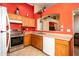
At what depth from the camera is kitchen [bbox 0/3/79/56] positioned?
6.18 ft

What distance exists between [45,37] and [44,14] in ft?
1.58

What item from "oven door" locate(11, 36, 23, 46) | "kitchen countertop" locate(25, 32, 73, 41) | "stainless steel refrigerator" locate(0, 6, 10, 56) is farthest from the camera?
"oven door" locate(11, 36, 23, 46)

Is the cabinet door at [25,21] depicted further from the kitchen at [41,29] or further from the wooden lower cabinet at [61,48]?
the wooden lower cabinet at [61,48]

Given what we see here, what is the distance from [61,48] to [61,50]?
4cm

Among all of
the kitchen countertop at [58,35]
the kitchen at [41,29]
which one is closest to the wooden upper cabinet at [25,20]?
the kitchen at [41,29]

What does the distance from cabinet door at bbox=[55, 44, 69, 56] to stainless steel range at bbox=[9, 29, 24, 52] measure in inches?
29.1

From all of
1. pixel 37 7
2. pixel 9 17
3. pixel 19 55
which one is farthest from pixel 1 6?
pixel 19 55

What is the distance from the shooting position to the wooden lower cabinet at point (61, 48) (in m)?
1.85

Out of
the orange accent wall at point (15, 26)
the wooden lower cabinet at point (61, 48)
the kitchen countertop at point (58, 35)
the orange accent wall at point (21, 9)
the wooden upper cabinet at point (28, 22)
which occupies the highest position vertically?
the orange accent wall at point (21, 9)

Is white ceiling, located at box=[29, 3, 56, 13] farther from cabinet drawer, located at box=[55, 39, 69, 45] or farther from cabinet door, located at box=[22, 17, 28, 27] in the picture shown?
cabinet drawer, located at box=[55, 39, 69, 45]

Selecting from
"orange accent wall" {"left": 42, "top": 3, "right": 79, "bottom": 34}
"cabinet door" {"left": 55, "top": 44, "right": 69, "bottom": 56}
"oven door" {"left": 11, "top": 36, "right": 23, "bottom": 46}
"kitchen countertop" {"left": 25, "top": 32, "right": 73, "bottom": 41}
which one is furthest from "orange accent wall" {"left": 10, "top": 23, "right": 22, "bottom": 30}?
"cabinet door" {"left": 55, "top": 44, "right": 69, "bottom": 56}

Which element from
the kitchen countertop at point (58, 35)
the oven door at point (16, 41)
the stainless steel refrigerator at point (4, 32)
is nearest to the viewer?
the kitchen countertop at point (58, 35)

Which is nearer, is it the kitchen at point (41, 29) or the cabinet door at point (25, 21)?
the kitchen at point (41, 29)

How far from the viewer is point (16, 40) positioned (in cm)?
218
